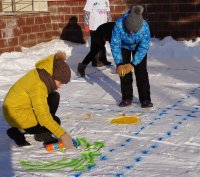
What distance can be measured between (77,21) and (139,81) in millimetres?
6539

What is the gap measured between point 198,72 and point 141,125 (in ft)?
10.8

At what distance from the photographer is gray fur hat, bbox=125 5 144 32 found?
17.7 feet

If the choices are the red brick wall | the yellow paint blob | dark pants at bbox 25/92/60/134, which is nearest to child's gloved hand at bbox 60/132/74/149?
dark pants at bbox 25/92/60/134

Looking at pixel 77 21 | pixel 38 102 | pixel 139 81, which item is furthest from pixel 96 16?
pixel 38 102

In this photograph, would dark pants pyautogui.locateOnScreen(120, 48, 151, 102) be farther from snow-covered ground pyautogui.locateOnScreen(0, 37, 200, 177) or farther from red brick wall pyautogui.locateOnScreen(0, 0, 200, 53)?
red brick wall pyautogui.locateOnScreen(0, 0, 200, 53)

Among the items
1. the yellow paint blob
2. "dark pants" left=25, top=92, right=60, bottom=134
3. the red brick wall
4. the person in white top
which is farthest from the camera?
the red brick wall

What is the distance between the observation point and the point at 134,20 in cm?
538

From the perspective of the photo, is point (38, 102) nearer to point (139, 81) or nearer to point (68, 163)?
point (68, 163)

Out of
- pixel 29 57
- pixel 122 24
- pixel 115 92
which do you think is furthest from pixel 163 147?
pixel 29 57

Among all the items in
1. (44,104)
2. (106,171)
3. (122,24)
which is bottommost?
(106,171)

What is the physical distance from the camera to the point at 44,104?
4.00 meters

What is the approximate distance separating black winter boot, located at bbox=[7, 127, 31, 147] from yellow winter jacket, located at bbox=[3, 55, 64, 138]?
0.20ft

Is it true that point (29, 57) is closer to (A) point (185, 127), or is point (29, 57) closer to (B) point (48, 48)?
(B) point (48, 48)

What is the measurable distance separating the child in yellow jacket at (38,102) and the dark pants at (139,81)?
157 centimetres
